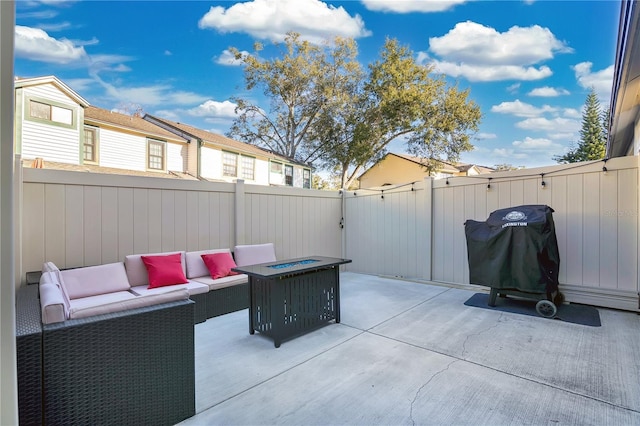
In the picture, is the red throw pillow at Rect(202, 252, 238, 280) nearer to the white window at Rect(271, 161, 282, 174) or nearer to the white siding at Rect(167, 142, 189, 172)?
the white siding at Rect(167, 142, 189, 172)

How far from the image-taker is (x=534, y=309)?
420cm

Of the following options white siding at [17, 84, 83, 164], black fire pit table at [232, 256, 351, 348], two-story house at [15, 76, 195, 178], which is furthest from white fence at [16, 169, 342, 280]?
white siding at [17, 84, 83, 164]

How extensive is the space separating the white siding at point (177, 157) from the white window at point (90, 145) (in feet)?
7.26

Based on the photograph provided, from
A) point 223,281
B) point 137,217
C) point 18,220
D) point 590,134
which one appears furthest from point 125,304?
point 590,134

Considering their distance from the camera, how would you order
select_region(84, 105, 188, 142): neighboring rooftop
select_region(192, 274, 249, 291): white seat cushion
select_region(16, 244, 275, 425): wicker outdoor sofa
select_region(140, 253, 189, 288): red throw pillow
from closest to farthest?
1. select_region(16, 244, 275, 425): wicker outdoor sofa
2. select_region(140, 253, 189, 288): red throw pillow
3. select_region(192, 274, 249, 291): white seat cushion
4. select_region(84, 105, 188, 142): neighboring rooftop

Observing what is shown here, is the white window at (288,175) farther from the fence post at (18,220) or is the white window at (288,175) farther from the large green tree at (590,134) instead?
the large green tree at (590,134)

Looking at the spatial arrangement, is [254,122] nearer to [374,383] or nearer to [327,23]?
[327,23]

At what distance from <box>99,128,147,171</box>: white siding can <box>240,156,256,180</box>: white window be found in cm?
377

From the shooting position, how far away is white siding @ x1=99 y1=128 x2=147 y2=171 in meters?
10.0

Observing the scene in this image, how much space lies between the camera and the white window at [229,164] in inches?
502

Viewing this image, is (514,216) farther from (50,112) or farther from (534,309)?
(50,112)

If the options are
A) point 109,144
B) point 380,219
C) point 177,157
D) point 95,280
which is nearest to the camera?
point 95,280

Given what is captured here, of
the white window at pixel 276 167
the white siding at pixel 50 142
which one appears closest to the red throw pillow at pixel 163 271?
the white siding at pixel 50 142

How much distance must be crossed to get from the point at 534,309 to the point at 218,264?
14.3 ft
